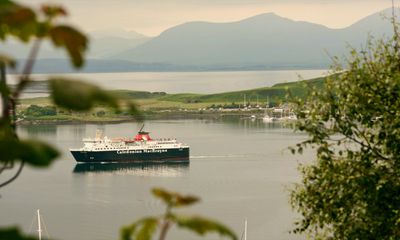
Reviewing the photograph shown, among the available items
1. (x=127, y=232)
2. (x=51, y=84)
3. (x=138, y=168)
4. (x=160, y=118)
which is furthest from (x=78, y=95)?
(x=160, y=118)

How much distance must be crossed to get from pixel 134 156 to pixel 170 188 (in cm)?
2129

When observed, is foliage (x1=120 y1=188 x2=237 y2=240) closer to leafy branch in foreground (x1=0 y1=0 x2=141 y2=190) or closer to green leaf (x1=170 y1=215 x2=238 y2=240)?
green leaf (x1=170 y1=215 x2=238 y2=240)

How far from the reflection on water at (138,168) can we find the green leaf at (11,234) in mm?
56800

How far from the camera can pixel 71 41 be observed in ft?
3.49

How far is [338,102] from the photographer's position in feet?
26.5

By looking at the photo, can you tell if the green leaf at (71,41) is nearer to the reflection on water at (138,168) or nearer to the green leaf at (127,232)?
the green leaf at (127,232)

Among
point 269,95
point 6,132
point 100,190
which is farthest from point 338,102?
point 269,95

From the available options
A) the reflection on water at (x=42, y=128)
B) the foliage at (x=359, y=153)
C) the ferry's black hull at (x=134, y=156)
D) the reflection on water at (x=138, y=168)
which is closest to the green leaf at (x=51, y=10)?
the foliage at (x=359, y=153)

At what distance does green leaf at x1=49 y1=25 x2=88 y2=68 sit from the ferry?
66.1m

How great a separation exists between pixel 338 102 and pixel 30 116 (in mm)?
107720

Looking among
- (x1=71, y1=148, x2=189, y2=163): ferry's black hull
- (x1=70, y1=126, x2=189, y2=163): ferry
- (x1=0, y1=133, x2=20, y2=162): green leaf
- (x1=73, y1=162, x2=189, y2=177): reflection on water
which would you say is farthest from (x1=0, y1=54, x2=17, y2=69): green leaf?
(x1=70, y1=126, x2=189, y2=163): ferry

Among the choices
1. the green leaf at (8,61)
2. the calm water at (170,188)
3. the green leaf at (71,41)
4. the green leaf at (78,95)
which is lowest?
the calm water at (170,188)

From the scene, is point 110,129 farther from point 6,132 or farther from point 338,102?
point 6,132

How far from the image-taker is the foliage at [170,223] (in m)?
1.08
